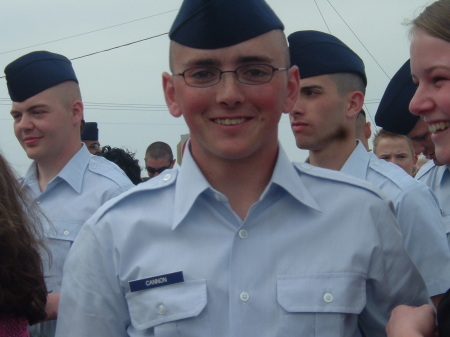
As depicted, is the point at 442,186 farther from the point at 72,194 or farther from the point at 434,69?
the point at 72,194

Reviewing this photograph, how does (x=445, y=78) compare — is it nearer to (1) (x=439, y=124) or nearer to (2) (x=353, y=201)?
(1) (x=439, y=124)

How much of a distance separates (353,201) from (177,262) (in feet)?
1.96

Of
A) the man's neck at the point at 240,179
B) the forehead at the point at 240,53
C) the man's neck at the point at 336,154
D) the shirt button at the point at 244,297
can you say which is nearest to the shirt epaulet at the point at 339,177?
the man's neck at the point at 240,179

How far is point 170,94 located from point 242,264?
2.09 ft

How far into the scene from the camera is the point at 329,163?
13.5ft

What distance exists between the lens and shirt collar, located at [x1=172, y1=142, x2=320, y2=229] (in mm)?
2600

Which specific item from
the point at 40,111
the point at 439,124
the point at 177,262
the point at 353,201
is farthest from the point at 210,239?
the point at 40,111

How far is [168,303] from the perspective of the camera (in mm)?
2512

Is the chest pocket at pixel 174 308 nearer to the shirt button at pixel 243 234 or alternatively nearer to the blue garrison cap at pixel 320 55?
the shirt button at pixel 243 234

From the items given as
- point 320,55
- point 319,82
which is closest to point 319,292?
point 319,82

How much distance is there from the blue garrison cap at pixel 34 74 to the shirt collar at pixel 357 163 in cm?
178

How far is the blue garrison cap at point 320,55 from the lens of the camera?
4.10 m

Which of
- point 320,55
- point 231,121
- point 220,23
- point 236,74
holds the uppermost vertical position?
point 220,23

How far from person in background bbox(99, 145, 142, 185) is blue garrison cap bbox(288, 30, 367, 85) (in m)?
3.79
